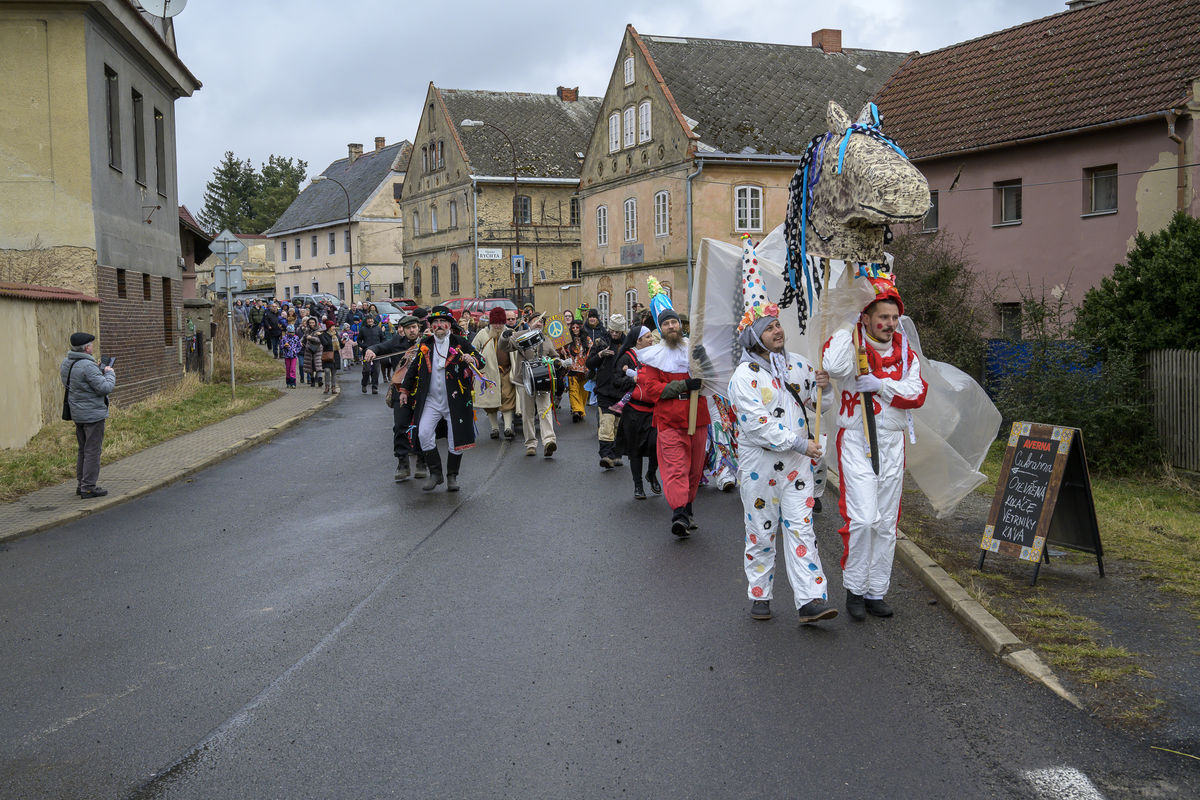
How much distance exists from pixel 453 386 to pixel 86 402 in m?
3.90

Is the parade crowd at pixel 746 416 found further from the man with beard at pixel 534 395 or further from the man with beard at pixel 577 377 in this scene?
the man with beard at pixel 577 377

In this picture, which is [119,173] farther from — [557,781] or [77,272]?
[557,781]

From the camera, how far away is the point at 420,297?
2576 inches

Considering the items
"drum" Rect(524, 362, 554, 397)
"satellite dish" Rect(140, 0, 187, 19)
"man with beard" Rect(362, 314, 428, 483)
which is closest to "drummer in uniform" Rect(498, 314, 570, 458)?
"drum" Rect(524, 362, 554, 397)

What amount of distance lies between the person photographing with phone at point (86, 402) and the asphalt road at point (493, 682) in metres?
2.25

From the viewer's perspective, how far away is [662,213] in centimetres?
4022

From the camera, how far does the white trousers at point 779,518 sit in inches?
261

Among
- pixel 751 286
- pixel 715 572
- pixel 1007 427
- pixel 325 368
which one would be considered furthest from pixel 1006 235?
pixel 715 572

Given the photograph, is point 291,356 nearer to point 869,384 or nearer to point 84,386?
point 84,386

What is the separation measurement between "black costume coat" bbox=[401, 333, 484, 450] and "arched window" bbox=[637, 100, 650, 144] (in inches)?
1195

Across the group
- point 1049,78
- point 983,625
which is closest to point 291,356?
point 1049,78

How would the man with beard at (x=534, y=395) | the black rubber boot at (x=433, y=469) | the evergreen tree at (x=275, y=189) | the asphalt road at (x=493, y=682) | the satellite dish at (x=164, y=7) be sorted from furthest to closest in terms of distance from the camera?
the evergreen tree at (x=275, y=189) → the satellite dish at (x=164, y=7) → the man with beard at (x=534, y=395) → the black rubber boot at (x=433, y=469) → the asphalt road at (x=493, y=682)

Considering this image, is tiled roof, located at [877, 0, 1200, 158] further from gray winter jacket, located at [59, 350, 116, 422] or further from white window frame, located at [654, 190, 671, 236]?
gray winter jacket, located at [59, 350, 116, 422]

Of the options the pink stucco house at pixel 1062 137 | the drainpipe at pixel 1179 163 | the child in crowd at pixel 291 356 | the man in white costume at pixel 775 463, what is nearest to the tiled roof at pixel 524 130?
the child in crowd at pixel 291 356
